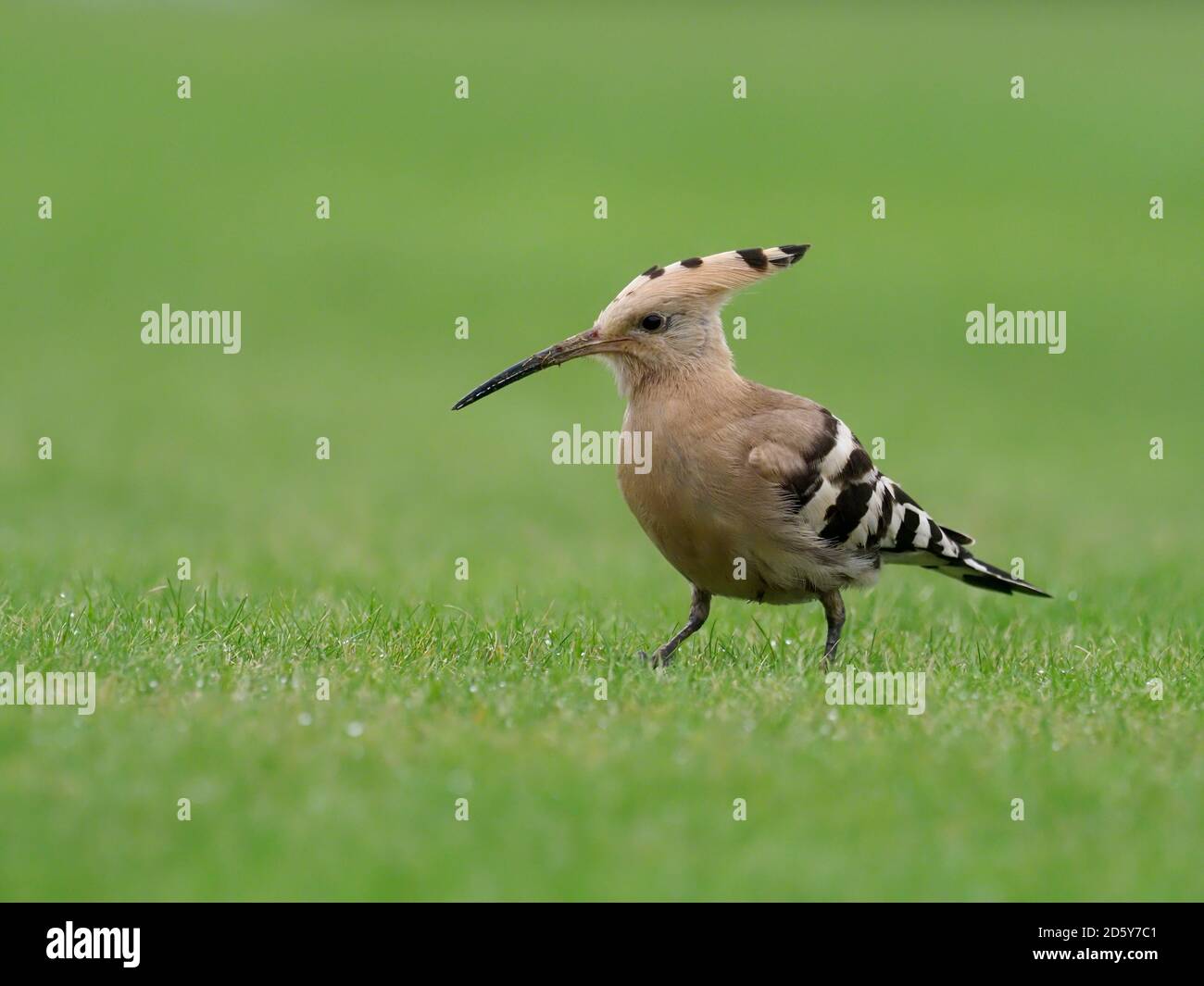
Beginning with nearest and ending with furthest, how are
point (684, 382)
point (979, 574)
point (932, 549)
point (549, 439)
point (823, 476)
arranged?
point (823, 476), point (684, 382), point (932, 549), point (979, 574), point (549, 439)

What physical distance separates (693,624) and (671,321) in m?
1.40

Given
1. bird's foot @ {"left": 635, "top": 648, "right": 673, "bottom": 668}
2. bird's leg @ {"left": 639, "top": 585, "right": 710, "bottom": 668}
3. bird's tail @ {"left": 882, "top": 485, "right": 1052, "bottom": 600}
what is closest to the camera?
bird's foot @ {"left": 635, "top": 648, "right": 673, "bottom": 668}

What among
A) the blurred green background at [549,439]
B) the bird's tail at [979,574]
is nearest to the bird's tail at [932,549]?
the bird's tail at [979,574]

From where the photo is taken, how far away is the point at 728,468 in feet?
23.2

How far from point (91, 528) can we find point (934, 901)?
9.52 meters

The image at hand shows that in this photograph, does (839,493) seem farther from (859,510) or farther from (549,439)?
(549,439)

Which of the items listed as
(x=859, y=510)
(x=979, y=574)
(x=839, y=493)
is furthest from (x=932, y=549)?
(x=839, y=493)

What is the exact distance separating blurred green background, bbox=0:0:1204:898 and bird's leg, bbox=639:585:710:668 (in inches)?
5.8

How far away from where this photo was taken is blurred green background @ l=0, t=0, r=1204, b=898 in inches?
201

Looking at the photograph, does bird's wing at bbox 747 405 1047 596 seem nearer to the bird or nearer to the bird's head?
the bird

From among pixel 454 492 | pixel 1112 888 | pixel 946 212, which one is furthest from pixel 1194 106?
pixel 1112 888

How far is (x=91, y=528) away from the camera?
12.8 meters

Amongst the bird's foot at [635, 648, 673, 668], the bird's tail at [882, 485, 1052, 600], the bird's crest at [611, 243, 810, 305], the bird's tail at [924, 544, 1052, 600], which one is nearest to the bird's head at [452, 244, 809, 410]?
the bird's crest at [611, 243, 810, 305]

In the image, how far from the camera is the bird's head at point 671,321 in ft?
24.6
